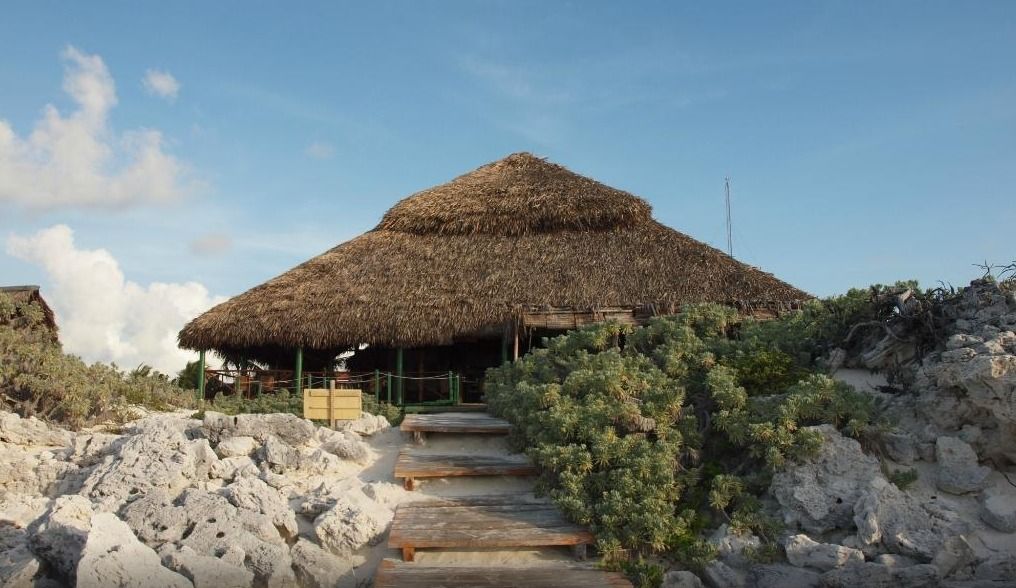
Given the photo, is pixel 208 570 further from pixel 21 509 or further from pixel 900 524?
pixel 900 524

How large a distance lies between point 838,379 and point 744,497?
2202 mm

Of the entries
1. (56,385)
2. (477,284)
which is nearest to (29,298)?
(56,385)

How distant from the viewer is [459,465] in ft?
25.8

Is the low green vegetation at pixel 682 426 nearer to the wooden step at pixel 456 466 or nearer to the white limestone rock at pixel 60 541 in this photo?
the wooden step at pixel 456 466

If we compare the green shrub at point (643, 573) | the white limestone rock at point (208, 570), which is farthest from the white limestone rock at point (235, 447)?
the green shrub at point (643, 573)

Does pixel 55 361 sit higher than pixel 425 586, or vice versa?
pixel 55 361

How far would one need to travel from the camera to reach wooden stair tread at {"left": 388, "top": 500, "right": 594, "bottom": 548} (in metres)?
6.51

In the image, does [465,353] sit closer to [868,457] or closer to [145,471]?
[145,471]

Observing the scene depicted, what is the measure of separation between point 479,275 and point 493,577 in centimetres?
897

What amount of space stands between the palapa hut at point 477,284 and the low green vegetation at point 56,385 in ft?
12.0

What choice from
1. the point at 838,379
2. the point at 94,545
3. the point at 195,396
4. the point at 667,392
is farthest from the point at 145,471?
the point at 838,379

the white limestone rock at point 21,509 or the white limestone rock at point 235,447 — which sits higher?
the white limestone rock at point 235,447

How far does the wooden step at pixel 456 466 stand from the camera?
769cm

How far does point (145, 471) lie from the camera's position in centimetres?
740
